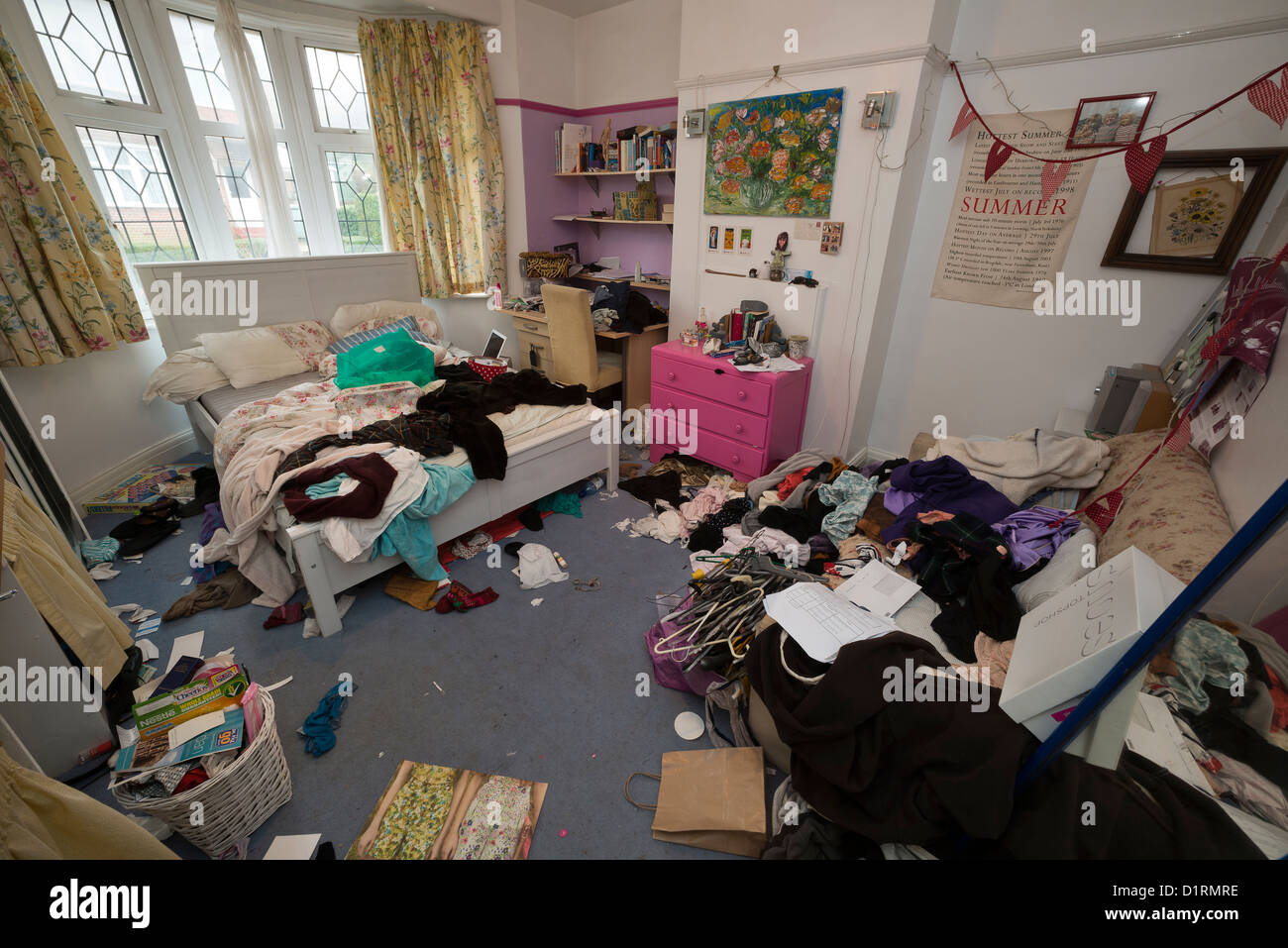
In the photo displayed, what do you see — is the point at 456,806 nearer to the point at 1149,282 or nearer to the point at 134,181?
the point at 1149,282

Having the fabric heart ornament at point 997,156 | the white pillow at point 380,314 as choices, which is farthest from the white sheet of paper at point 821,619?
the white pillow at point 380,314

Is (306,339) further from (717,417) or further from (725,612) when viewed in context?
(725,612)

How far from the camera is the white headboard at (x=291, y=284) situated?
306 cm

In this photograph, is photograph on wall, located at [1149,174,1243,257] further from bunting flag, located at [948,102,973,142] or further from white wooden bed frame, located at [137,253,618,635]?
white wooden bed frame, located at [137,253,618,635]

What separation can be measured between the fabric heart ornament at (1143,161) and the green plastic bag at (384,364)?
342 cm

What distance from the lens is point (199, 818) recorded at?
1230 mm

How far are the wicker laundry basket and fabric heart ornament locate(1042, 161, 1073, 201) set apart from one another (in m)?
3.58

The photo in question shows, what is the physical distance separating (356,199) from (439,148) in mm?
764

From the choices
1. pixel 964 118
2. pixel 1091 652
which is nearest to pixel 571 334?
pixel 964 118

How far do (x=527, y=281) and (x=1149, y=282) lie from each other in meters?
3.83

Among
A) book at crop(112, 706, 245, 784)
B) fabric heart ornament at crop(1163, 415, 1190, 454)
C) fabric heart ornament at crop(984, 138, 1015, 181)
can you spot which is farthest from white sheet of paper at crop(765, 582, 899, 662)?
fabric heart ornament at crop(984, 138, 1015, 181)

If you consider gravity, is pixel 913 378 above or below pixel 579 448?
above

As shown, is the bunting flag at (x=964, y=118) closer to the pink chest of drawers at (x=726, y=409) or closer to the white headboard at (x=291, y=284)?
the pink chest of drawers at (x=726, y=409)
